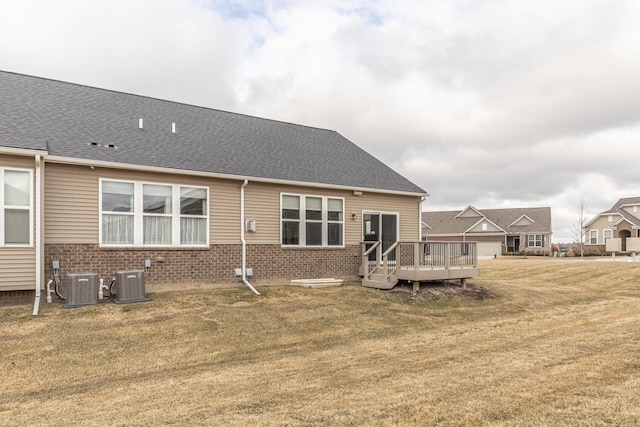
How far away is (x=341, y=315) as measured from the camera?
10617 millimetres

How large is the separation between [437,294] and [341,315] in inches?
162

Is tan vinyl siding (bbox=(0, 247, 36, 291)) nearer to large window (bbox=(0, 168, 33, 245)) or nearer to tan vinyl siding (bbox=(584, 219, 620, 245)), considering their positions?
large window (bbox=(0, 168, 33, 245))

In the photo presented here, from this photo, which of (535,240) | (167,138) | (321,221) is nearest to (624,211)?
(535,240)

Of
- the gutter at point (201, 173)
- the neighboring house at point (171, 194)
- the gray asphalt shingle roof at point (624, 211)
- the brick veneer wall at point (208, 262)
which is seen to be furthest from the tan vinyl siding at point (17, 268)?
the gray asphalt shingle roof at point (624, 211)

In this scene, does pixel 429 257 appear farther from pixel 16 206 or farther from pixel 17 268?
pixel 16 206

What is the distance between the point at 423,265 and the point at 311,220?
400cm

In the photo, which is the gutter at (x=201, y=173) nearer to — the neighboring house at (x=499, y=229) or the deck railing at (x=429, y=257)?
the deck railing at (x=429, y=257)

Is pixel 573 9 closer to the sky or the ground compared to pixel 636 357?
closer to the sky

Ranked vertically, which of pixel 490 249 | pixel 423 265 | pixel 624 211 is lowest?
pixel 490 249

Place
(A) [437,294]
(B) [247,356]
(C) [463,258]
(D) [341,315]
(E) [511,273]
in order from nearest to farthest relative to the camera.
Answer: (B) [247,356], (D) [341,315], (A) [437,294], (C) [463,258], (E) [511,273]

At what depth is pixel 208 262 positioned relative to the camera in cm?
1235

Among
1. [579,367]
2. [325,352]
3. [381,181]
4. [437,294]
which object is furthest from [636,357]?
[381,181]

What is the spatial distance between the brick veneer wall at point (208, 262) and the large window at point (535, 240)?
39.0 m

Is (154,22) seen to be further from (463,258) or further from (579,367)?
(579,367)
